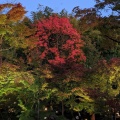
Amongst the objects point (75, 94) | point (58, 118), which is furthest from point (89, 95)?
point (58, 118)

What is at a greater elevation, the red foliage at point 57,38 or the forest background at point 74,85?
the red foliage at point 57,38

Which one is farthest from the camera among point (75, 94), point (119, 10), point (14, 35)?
point (14, 35)

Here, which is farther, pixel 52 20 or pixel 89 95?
pixel 52 20

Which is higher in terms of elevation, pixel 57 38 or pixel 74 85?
pixel 57 38

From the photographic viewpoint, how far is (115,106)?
10.1 m

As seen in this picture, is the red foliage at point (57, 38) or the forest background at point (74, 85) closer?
the forest background at point (74, 85)

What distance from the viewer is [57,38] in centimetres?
2064

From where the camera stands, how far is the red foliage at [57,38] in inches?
765

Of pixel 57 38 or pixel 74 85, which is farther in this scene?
pixel 57 38

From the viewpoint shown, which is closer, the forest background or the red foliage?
the forest background

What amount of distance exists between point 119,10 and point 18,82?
13.4 ft

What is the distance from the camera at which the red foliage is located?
1942 cm

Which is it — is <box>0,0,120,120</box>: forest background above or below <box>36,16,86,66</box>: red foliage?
below

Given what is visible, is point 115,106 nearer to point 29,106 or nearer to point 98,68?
point 98,68
